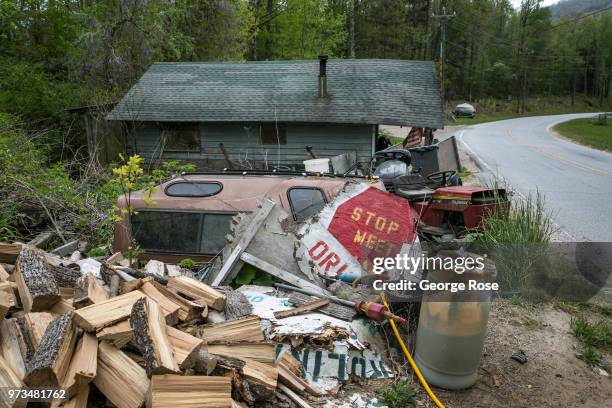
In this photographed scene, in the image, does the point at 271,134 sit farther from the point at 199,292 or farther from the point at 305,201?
the point at 199,292

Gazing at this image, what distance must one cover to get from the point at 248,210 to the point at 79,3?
68.5ft

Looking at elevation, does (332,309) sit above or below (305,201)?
below

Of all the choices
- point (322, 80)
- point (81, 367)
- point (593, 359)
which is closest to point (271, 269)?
point (81, 367)

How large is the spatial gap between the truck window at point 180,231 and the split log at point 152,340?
2.52 m

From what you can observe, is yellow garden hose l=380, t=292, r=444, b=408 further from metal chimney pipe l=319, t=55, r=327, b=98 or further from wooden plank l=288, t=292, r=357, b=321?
metal chimney pipe l=319, t=55, r=327, b=98

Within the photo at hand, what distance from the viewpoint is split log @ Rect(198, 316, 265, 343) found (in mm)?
3559

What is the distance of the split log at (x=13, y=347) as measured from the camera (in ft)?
9.62

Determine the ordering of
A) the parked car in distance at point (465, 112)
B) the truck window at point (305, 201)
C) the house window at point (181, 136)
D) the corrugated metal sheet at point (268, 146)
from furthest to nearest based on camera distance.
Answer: the parked car in distance at point (465, 112), the house window at point (181, 136), the corrugated metal sheet at point (268, 146), the truck window at point (305, 201)

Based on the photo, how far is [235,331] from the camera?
3615 mm

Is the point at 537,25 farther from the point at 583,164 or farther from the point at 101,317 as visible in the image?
the point at 101,317

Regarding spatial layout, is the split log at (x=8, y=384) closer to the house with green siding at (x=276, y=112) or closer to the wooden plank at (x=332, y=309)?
the wooden plank at (x=332, y=309)

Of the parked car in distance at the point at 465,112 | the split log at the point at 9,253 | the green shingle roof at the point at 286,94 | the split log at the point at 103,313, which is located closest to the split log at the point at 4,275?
the split log at the point at 9,253

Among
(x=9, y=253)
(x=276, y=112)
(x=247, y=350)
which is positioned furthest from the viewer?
(x=276, y=112)

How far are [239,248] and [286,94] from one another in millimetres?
11712
